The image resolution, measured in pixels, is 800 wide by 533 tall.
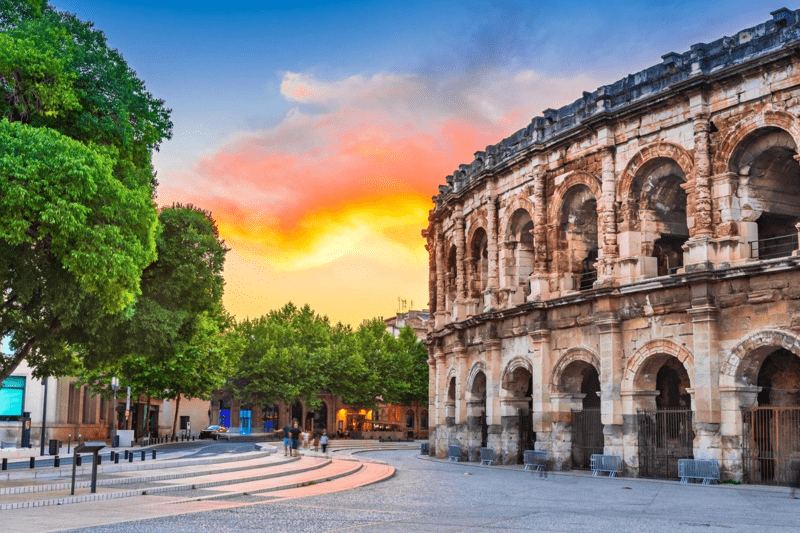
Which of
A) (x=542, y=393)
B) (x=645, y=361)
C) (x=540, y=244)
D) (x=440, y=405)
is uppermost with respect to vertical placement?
(x=540, y=244)

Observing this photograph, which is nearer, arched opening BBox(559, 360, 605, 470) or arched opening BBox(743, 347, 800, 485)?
arched opening BBox(743, 347, 800, 485)

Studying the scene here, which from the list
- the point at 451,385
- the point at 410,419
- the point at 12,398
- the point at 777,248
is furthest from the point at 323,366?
the point at 777,248

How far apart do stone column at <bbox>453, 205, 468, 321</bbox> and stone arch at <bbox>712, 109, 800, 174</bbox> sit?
14178 mm

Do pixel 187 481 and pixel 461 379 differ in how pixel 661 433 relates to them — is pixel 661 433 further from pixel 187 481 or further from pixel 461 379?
pixel 187 481

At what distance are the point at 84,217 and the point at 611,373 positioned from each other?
16618mm

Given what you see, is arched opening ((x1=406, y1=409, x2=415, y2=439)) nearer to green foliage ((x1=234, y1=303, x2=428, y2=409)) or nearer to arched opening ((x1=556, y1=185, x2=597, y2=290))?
green foliage ((x1=234, y1=303, x2=428, y2=409))

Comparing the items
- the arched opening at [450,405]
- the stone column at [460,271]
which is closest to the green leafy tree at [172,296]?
the stone column at [460,271]

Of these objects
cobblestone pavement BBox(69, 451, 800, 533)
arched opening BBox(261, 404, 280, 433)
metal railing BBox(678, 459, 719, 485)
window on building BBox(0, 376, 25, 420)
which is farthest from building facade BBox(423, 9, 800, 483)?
arched opening BBox(261, 404, 280, 433)

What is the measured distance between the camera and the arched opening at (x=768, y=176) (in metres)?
24.5

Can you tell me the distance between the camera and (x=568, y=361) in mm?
29047

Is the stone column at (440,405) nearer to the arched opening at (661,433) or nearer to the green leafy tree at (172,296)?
the arched opening at (661,433)

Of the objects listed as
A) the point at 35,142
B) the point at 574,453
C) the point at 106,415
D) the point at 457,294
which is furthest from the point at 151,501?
the point at 106,415

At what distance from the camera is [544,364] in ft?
97.4

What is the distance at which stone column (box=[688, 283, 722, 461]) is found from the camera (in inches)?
941
